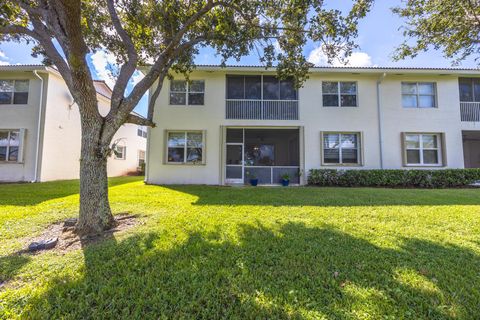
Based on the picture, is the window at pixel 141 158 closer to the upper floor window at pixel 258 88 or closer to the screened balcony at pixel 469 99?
the upper floor window at pixel 258 88

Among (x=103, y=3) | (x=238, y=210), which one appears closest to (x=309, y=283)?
(x=238, y=210)

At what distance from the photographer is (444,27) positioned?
9.34 metres

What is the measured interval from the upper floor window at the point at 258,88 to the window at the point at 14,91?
11.2 meters

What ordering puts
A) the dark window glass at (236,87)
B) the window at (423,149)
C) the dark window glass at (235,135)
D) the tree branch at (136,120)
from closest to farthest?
the tree branch at (136,120)
the window at (423,149)
the dark window glass at (236,87)
the dark window glass at (235,135)

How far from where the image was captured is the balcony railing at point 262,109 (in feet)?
41.3

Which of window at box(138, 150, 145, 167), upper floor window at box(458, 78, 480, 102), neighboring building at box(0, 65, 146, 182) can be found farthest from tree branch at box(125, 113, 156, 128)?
window at box(138, 150, 145, 167)

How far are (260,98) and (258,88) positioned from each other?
605 mm

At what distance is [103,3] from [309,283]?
9.35 meters

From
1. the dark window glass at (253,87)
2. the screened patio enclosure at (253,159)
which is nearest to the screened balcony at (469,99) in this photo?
the screened patio enclosure at (253,159)

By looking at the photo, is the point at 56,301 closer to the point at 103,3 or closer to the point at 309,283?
the point at 309,283

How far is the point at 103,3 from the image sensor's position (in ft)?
23.6

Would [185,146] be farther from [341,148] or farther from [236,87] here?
[341,148]

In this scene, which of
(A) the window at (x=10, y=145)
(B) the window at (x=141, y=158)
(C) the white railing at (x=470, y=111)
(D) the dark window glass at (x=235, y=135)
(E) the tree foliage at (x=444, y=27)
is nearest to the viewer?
(E) the tree foliage at (x=444, y=27)

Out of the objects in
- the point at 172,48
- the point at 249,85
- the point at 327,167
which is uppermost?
the point at 249,85
